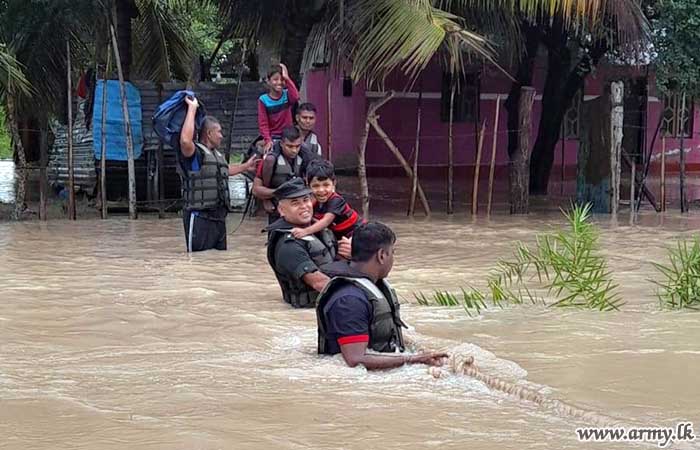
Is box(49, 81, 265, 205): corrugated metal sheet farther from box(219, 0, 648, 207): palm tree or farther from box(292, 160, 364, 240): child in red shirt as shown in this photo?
box(292, 160, 364, 240): child in red shirt

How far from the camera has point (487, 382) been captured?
17.5 feet

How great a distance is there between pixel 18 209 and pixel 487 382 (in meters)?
10.5

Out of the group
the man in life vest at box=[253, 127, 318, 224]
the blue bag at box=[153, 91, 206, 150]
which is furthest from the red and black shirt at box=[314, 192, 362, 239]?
the blue bag at box=[153, 91, 206, 150]

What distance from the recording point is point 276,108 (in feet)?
36.9

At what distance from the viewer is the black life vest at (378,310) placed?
5.36m

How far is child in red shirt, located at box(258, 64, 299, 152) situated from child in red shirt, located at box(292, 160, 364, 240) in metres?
3.50

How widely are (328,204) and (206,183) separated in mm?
2499

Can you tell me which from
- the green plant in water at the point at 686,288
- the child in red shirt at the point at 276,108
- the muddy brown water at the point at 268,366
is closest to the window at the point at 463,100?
the child in red shirt at the point at 276,108

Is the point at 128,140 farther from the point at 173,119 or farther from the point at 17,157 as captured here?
the point at 173,119

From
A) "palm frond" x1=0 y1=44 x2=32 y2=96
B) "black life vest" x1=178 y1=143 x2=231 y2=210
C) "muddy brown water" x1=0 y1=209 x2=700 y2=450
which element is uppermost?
"palm frond" x1=0 y1=44 x2=32 y2=96

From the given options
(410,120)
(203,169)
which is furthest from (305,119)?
(410,120)

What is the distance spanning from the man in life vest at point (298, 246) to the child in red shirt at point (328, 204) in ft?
0.46

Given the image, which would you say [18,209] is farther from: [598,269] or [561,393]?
[561,393]

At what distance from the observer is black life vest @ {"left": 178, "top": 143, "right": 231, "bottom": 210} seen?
980cm
